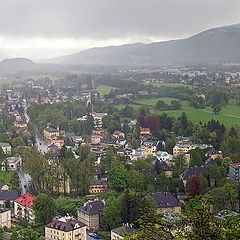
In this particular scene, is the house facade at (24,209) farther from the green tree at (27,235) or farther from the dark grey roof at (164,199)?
the dark grey roof at (164,199)

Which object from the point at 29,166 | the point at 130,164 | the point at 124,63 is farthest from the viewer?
the point at 124,63

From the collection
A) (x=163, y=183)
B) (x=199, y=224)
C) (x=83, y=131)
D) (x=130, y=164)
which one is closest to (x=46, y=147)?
(x=83, y=131)

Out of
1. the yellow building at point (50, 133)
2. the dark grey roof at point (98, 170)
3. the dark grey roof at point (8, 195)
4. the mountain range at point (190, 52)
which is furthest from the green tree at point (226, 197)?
the mountain range at point (190, 52)

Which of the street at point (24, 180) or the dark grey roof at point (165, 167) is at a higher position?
the dark grey roof at point (165, 167)

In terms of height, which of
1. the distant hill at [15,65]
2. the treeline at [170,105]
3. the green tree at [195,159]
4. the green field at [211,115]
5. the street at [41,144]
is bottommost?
the street at [41,144]

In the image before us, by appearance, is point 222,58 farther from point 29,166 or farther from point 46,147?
point 29,166

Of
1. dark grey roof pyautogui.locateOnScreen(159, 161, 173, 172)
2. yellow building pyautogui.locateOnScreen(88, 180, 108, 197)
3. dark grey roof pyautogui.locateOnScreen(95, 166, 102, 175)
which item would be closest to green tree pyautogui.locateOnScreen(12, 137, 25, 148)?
dark grey roof pyautogui.locateOnScreen(95, 166, 102, 175)
